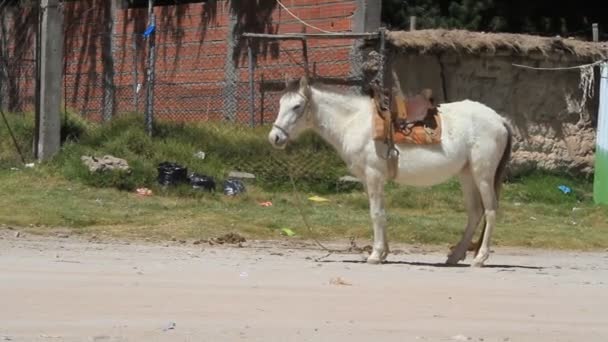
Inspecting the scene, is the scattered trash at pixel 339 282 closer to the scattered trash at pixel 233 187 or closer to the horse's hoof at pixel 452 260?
the horse's hoof at pixel 452 260

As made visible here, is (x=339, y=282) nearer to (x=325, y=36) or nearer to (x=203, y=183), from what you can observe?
(x=203, y=183)

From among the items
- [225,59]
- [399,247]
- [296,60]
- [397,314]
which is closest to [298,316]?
[397,314]

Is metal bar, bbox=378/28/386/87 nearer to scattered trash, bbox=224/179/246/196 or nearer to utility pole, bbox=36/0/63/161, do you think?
scattered trash, bbox=224/179/246/196

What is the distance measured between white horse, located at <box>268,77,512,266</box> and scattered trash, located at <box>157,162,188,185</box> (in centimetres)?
562

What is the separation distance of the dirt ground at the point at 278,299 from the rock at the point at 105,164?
5426 millimetres

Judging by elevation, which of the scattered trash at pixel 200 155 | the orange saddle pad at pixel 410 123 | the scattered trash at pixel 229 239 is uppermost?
the orange saddle pad at pixel 410 123

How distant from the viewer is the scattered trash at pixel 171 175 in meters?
19.1

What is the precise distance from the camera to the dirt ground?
841cm

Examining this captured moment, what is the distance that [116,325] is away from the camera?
8391 mm

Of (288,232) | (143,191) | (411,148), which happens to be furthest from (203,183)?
(411,148)

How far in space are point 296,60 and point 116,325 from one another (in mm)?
14071

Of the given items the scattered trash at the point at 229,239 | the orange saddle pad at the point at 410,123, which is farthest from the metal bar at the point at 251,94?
the orange saddle pad at the point at 410,123

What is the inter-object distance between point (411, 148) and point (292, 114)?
1423 millimetres

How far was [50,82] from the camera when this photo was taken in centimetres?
2097
